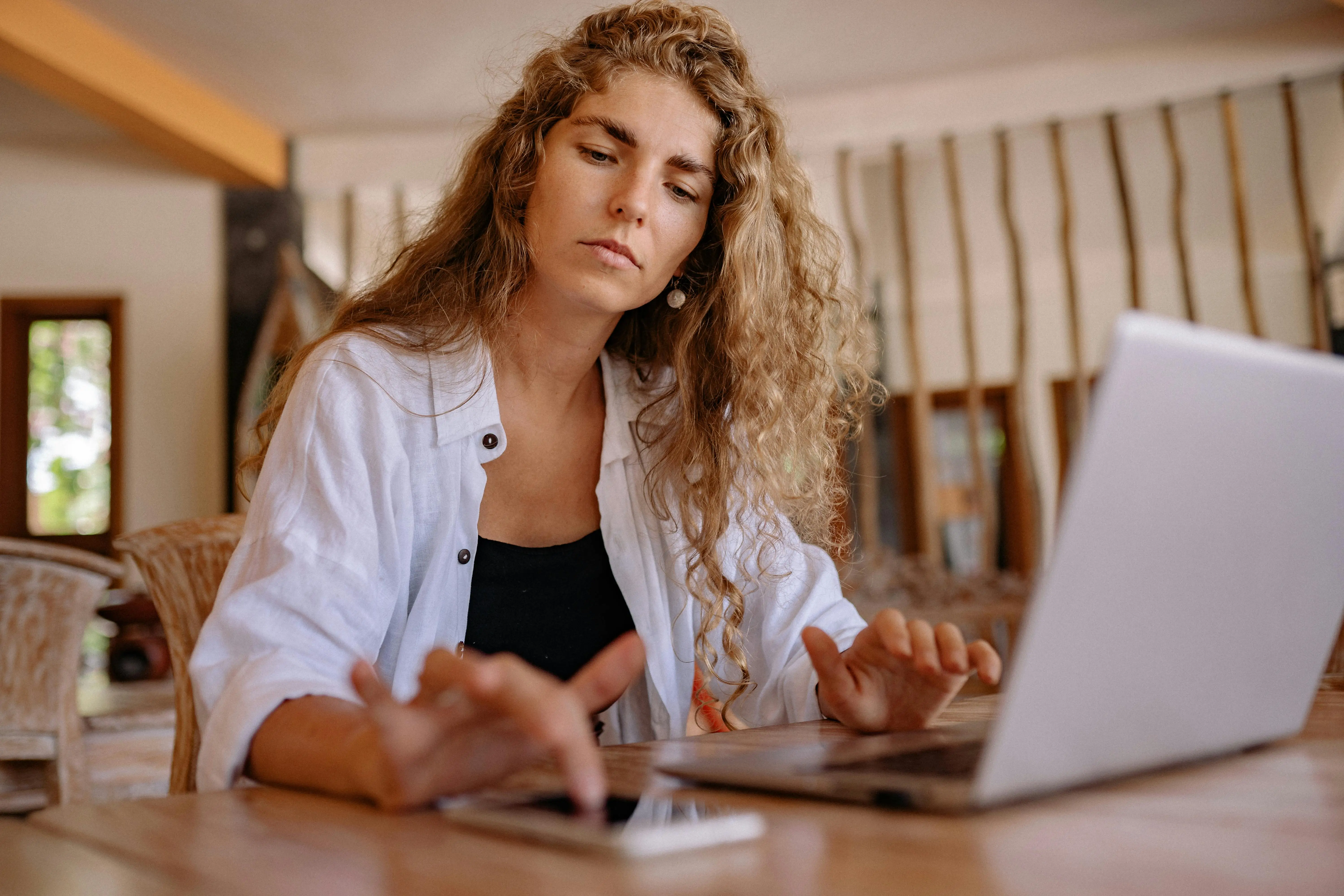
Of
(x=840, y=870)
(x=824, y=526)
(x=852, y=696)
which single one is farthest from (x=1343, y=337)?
(x=840, y=870)

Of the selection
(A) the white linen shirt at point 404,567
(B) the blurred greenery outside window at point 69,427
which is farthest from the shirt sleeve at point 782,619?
(B) the blurred greenery outside window at point 69,427

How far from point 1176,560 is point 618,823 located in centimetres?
32

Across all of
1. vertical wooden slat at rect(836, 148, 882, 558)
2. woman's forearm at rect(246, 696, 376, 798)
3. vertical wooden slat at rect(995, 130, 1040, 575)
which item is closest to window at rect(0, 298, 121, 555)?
vertical wooden slat at rect(836, 148, 882, 558)

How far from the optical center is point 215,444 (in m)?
5.90

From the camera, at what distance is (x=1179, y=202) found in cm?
534

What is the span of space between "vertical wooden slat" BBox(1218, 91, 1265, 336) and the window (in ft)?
18.5

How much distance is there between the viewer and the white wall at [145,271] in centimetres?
589

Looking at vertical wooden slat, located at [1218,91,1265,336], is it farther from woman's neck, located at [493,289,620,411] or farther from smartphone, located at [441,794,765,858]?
smartphone, located at [441,794,765,858]

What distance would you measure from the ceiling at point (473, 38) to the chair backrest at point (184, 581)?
10.5 ft

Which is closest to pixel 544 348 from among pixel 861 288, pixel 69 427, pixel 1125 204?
pixel 861 288

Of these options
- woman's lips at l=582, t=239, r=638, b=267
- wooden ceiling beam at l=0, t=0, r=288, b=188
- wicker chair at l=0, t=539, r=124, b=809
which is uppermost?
wooden ceiling beam at l=0, t=0, r=288, b=188

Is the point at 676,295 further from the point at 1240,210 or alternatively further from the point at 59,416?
the point at 59,416

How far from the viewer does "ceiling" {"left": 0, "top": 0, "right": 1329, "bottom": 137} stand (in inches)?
184

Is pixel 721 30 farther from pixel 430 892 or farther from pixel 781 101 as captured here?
pixel 430 892
